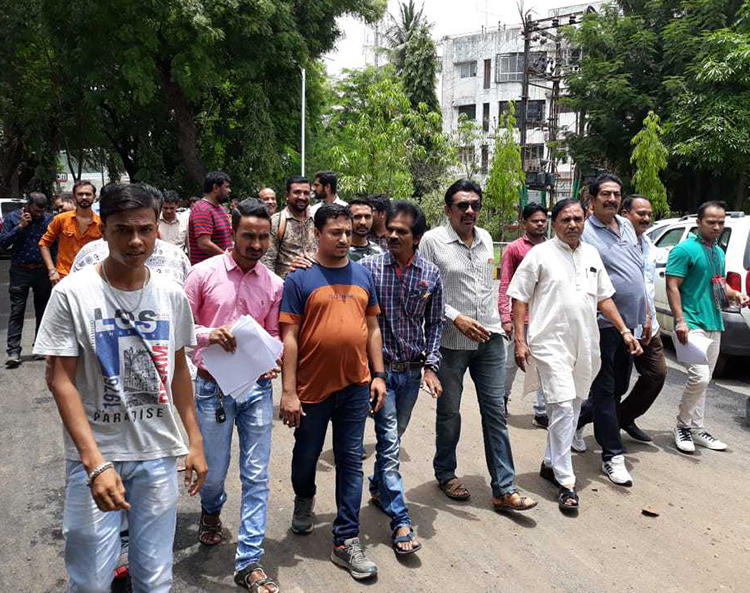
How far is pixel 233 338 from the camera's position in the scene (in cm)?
340

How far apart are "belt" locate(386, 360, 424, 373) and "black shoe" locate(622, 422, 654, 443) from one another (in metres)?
2.63

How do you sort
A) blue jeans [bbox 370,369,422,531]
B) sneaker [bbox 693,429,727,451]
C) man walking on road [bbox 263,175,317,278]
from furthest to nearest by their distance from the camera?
man walking on road [bbox 263,175,317,278] → sneaker [bbox 693,429,727,451] → blue jeans [bbox 370,369,422,531]

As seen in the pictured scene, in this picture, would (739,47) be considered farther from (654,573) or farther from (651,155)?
(654,573)

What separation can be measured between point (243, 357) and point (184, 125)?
20.7m

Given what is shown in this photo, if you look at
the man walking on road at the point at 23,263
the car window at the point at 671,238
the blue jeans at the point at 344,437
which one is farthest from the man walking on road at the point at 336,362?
the car window at the point at 671,238

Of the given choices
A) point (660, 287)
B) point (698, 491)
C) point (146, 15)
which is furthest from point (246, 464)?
point (146, 15)

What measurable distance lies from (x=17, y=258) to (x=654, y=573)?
Result: 7.33 m

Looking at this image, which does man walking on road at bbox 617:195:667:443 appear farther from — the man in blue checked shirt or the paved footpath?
the man in blue checked shirt

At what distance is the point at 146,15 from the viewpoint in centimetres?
1895

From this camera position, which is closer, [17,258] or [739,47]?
[17,258]

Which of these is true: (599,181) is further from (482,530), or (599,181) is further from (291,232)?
(482,530)

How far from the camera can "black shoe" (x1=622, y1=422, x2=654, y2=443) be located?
5770mm

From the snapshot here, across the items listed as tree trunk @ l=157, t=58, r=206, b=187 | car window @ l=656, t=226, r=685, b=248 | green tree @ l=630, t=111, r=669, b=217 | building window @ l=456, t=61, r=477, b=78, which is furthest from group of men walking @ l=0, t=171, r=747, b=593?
building window @ l=456, t=61, r=477, b=78

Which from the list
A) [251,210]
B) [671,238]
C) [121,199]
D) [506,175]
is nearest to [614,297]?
[251,210]
